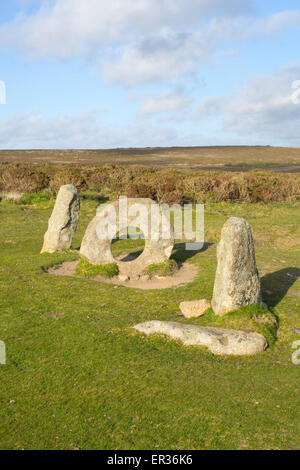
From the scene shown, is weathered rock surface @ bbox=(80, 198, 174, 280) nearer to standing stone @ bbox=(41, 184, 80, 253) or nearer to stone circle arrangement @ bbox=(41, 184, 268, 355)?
standing stone @ bbox=(41, 184, 80, 253)

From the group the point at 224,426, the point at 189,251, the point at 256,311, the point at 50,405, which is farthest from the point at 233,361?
the point at 189,251

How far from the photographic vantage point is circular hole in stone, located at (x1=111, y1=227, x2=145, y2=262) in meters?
18.4

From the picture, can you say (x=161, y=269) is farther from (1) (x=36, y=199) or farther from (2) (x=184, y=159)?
(2) (x=184, y=159)

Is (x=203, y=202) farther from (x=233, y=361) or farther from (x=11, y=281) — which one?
(x=233, y=361)

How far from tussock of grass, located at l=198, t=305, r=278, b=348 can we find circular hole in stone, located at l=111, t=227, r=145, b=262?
24.9 feet

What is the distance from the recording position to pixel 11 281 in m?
14.4

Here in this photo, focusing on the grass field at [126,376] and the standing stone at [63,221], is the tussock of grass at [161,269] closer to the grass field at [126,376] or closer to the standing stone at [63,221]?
the grass field at [126,376]

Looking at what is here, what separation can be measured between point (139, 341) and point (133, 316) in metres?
1.58

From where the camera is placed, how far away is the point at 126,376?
857 centimetres

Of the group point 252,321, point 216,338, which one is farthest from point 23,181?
point 216,338

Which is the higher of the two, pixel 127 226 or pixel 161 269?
pixel 127 226

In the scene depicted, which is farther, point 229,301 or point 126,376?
point 229,301

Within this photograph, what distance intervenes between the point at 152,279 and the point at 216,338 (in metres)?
5.61

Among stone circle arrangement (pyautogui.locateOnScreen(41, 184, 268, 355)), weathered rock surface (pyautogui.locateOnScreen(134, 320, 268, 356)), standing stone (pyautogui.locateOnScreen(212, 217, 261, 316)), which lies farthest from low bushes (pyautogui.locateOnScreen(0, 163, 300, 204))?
weathered rock surface (pyautogui.locateOnScreen(134, 320, 268, 356))
